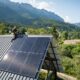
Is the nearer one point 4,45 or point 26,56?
point 26,56

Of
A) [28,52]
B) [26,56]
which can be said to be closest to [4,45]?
[28,52]

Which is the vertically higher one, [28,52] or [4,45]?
[28,52]

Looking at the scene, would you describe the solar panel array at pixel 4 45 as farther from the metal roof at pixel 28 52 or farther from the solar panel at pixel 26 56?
the solar panel at pixel 26 56

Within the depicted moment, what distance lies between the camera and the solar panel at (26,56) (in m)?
12.0

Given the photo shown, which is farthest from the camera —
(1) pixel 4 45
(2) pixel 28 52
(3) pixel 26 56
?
(1) pixel 4 45

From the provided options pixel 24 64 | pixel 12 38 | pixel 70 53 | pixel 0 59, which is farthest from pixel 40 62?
pixel 70 53

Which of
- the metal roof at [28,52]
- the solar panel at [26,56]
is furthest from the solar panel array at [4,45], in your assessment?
the solar panel at [26,56]

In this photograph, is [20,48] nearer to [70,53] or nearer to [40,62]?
[40,62]

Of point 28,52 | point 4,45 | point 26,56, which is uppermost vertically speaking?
point 28,52

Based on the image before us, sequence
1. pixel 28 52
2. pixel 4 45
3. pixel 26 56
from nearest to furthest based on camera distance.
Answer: pixel 26 56, pixel 28 52, pixel 4 45

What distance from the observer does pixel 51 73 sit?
52.5 feet

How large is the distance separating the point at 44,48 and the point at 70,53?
117ft

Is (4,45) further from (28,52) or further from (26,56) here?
(26,56)

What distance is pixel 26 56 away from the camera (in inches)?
509
